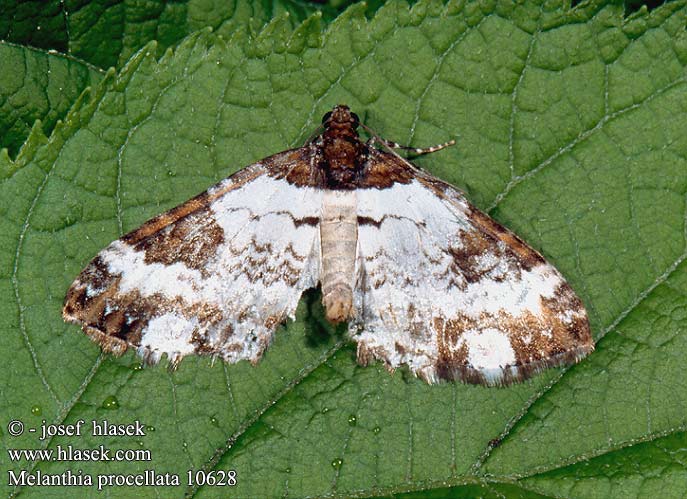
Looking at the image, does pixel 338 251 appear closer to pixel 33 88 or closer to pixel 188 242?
pixel 188 242

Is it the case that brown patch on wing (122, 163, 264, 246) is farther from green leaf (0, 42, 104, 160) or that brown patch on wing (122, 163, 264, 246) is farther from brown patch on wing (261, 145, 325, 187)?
green leaf (0, 42, 104, 160)

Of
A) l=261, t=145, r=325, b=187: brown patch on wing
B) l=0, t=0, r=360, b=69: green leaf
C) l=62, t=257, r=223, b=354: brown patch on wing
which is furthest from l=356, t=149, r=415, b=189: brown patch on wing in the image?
l=62, t=257, r=223, b=354: brown patch on wing

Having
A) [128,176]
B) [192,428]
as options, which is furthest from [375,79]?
[192,428]

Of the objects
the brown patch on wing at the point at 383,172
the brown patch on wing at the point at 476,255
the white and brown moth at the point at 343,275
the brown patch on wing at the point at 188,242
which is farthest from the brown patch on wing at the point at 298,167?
the brown patch on wing at the point at 476,255

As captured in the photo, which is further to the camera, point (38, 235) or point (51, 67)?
point (51, 67)

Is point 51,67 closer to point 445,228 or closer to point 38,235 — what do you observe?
point 38,235

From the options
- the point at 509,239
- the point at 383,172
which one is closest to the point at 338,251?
the point at 383,172

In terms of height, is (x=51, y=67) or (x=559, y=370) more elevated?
(x=51, y=67)
